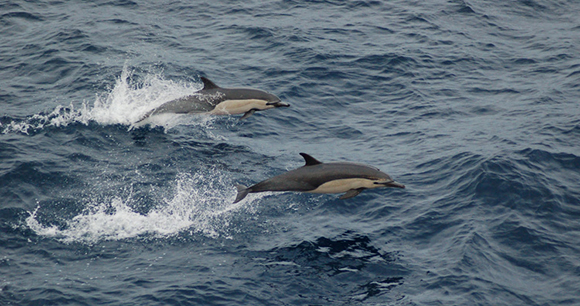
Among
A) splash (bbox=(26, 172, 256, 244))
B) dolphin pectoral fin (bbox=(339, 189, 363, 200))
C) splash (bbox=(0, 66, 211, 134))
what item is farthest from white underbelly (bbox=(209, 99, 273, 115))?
dolphin pectoral fin (bbox=(339, 189, 363, 200))

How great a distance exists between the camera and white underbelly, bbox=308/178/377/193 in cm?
1483

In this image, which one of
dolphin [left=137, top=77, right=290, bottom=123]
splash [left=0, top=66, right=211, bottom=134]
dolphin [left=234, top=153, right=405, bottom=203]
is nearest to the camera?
dolphin [left=234, top=153, right=405, bottom=203]

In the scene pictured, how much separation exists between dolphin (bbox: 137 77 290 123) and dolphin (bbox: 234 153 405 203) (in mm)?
4239

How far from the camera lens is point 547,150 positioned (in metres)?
17.9

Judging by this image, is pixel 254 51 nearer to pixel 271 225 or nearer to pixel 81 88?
pixel 81 88

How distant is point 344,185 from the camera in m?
14.9

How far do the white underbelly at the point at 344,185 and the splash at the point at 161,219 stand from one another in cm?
188

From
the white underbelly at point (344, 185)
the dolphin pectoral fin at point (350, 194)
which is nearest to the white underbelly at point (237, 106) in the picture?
the white underbelly at point (344, 185)

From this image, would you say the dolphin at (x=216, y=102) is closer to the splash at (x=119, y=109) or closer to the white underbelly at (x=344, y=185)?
the splash at (x=119, y=109)

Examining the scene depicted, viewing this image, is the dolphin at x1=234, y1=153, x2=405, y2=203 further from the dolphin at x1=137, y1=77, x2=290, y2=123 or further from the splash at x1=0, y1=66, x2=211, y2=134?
the splash at x1=0, y1=66, x2=211, y2=134

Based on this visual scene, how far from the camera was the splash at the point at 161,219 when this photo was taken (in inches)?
572

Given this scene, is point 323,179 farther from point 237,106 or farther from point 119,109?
point 119,109

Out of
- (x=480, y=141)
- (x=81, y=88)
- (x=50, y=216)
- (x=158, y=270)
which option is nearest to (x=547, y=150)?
(x=480, y=141)

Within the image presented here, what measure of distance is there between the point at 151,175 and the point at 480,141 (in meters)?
8.87
